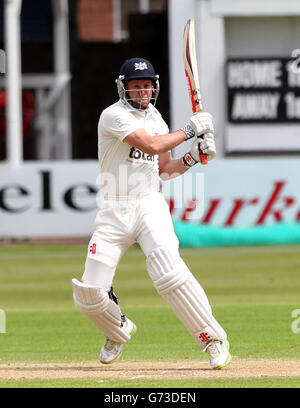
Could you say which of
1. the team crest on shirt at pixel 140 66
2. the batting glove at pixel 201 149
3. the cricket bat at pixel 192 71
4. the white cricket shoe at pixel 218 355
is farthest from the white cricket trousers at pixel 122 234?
the team crest on shirt at pixel 140 66

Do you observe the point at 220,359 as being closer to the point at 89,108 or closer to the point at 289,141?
the point at 289,141

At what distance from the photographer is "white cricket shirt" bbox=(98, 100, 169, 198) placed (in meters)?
7.40

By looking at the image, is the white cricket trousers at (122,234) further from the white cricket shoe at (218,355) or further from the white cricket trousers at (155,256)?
the white cricket shoe at (218,355)

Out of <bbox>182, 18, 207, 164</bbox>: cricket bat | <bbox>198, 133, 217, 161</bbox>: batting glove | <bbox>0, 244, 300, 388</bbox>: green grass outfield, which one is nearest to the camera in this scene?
<bbox>198, 133, 217, 161</bbox>: batting glove

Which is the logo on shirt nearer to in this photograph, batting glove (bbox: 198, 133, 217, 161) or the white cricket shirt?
the white cricket shirt

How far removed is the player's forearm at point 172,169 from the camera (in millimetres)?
7621

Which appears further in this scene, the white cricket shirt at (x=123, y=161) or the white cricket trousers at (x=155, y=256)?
the white cricket shirt at (x=123, y=161)

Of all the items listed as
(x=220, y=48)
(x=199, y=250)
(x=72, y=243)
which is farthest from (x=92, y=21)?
(x=199, y=250)

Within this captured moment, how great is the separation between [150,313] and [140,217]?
3.79 metres

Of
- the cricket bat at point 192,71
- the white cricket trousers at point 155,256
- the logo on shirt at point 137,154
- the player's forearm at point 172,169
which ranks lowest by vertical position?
the white cricket trousers at point 155,256

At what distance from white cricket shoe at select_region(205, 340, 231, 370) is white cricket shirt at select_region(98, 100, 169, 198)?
1.05 meters

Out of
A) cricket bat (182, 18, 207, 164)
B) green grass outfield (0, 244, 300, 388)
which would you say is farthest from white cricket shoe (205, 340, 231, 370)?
cricket bat (182, 18, 207, 164)

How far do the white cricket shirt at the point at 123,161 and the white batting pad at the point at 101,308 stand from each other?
0.62 meters

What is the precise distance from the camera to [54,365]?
7.74 meters
